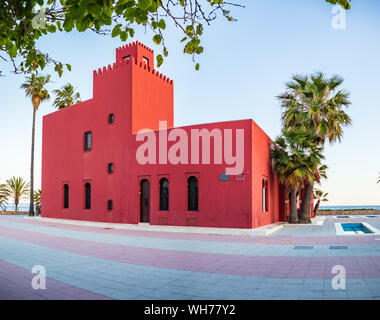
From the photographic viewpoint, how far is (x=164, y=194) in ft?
58.6

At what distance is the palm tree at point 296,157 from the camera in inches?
741

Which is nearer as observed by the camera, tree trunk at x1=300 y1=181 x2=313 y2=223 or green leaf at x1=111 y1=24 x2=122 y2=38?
green leaf at x1=111 y1=24 x2=122 y2=38

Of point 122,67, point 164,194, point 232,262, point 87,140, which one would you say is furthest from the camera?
point 87,140

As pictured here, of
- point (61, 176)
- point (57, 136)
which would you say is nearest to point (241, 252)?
point (61, 176)

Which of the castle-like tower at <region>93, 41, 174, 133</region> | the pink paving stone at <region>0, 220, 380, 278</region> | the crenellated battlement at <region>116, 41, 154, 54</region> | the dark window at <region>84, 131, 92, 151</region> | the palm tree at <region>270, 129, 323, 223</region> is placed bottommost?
the pink paving stone at <region>0, 220, 380, 278</region>

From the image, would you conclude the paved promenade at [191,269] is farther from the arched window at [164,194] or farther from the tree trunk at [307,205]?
the tree trunk at [307,205]

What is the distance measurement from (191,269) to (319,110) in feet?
Result: 52.0

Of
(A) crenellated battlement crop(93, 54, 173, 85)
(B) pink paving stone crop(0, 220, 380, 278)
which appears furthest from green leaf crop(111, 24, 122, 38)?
(A) crenellated battlement crop(93, 54, 173, 85)

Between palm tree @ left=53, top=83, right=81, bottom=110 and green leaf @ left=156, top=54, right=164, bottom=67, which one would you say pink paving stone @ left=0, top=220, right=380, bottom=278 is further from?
palm tree @ left=53, top=83, right=81, bottom=110

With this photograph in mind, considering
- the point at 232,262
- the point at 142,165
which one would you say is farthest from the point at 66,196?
the point at 232,262

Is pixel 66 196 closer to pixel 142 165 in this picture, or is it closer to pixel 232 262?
pixel 142 165

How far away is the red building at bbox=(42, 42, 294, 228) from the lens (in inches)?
629

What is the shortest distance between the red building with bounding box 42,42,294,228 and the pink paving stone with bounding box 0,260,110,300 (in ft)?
35.2

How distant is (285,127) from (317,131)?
2088 millimetres
